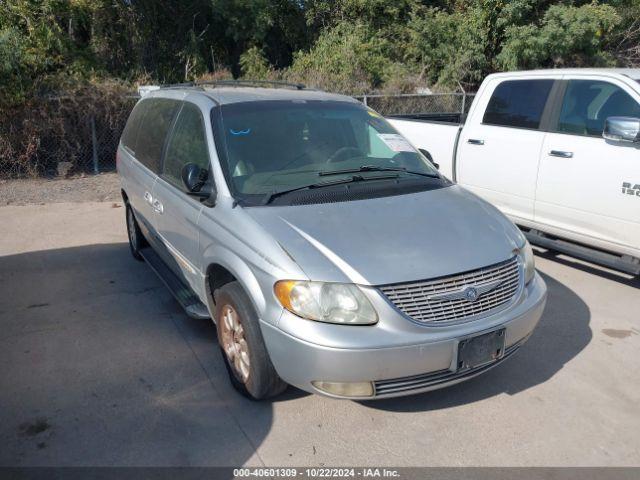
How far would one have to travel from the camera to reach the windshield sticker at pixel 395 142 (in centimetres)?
443

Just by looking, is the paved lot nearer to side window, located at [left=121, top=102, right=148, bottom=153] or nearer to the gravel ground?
side window, located at [left=121, top=102, right=148, bottom=153]

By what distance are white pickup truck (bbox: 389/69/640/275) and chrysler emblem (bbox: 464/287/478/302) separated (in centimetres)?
276

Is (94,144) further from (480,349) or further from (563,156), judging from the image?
(480,349)

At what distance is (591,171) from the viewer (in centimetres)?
534

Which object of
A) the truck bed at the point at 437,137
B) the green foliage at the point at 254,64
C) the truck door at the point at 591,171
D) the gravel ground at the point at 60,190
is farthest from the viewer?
the green foliage at the point at 254,64

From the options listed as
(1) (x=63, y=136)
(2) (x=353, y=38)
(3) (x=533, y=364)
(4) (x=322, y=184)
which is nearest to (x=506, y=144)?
(3) (x=533, y=364)

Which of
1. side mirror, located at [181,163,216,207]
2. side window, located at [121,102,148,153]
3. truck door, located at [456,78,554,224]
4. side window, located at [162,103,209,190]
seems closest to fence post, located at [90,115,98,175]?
side window, located at [121,102,148,153]

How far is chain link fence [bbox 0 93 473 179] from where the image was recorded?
1012 cm

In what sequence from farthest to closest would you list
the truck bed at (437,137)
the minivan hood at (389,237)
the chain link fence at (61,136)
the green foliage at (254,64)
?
1. the green foliage at (254,64)
2. the chain link fence at (61,136)
3. the truck bed at (437,137)
4. the minivan hood at (389,237)

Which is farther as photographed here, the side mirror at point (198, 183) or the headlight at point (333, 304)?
the side mirror at point (198, 183)

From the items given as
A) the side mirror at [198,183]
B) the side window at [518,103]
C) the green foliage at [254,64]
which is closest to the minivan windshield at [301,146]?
the side mirror at [198,183]

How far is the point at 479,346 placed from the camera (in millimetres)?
3133

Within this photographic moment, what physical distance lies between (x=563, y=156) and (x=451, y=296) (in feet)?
10.4

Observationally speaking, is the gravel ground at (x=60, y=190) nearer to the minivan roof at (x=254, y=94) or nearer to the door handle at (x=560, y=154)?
the minivan roof at (x=254, y=94)
